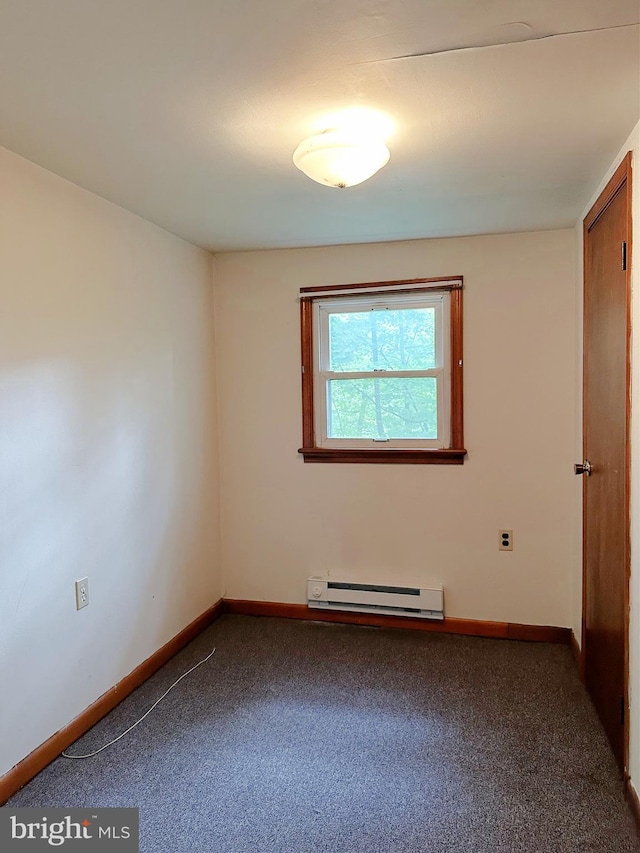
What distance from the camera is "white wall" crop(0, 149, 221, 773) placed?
1.88 meters

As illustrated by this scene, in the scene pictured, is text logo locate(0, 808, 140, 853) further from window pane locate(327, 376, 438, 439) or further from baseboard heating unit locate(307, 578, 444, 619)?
window pane locate(327, 376, 438, 439)

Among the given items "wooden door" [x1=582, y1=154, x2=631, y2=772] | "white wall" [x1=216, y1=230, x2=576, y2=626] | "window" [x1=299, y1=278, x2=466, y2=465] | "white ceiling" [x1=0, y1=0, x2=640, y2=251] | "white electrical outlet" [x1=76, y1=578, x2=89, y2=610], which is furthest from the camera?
"window" [x1=299, y1=278, x2=466, y2=465]

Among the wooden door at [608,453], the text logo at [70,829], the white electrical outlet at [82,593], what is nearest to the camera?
the text logo at [70,829]

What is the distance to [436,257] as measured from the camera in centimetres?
296

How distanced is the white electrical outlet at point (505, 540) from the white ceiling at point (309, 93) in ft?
5.54

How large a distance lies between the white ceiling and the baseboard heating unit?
2.06 metres

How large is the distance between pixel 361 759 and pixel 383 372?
6.23 feet

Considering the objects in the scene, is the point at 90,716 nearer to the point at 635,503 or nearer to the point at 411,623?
the point at 411,623

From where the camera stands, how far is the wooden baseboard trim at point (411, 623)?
2.91 metres

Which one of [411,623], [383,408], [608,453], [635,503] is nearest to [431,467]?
[383,408]

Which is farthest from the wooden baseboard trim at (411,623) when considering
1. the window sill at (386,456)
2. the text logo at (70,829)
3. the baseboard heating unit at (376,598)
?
the text logo at (70,829)

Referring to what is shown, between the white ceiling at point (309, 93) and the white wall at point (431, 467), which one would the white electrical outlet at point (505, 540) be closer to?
the white wall at point (431, 467)

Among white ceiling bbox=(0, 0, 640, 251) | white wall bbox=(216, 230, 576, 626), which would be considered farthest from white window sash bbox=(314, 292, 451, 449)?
white ceiling bbox=(0, 0, 640, 251)

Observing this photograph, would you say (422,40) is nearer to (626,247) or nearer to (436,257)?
(626,247)
